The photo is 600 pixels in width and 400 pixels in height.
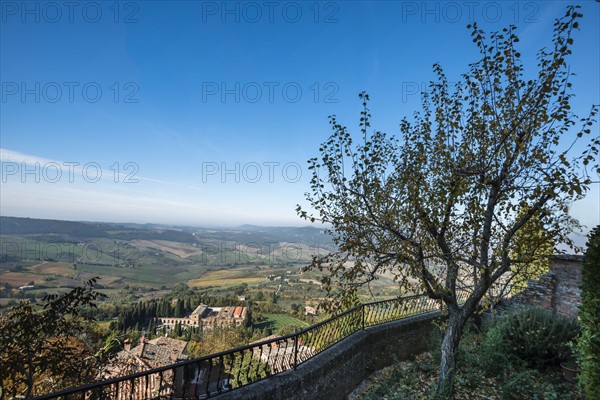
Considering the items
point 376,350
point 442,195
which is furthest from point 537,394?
point 442,195

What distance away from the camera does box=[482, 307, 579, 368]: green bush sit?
8102 millimetres

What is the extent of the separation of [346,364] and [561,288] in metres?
11.0

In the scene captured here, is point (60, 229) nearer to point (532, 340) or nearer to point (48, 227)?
point (48, 227)

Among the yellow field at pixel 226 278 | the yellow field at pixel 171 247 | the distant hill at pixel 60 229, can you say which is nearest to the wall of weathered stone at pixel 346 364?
the yellow field at pixel 226 278

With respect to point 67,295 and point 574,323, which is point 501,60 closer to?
point 574,323

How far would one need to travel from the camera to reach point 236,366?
6.23 meters

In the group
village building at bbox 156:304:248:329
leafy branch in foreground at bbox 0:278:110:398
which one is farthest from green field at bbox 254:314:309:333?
leafy branch in foreground at bbox 0:278:110:398

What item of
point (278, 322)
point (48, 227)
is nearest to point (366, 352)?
point (278, 322)

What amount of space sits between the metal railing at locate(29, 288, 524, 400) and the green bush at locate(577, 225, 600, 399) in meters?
2.99

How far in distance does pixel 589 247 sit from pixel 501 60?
4.00m

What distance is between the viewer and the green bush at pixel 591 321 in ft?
15.3

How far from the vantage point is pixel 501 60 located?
601 centimetres

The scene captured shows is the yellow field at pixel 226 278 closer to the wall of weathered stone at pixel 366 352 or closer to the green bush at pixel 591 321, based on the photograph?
the wall of weathered stone at pixel 366 352

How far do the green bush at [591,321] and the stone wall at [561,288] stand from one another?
7.99m
